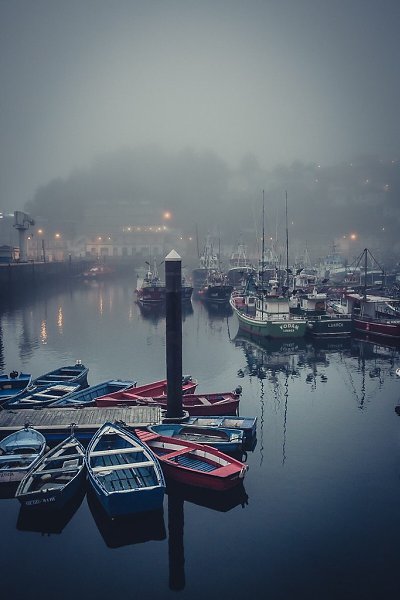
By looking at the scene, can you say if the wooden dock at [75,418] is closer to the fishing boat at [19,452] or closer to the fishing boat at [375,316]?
the fishing boat at [19,452]

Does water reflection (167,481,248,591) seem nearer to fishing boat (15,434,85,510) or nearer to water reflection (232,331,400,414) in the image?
fishing boat (15,434,85,510)

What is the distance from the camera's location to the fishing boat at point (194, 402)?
23.9 m

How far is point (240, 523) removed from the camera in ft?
52.8

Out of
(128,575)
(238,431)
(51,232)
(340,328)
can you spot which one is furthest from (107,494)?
(51,232)

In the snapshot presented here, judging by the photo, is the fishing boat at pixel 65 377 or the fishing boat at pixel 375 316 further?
the fishing boat at pixel 375 316

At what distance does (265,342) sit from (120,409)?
28226 mm

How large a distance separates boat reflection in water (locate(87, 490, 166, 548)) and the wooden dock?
16.2ft

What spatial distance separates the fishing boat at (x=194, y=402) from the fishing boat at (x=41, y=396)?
2940 millimetres

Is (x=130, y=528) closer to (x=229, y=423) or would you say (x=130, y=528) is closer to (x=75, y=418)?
(x=75, y=418)

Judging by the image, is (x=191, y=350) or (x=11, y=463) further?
(x=191, y=350)

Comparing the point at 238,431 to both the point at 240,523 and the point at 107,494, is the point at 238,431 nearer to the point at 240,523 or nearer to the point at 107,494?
the point at 240,523

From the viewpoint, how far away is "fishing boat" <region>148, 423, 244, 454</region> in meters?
19.8

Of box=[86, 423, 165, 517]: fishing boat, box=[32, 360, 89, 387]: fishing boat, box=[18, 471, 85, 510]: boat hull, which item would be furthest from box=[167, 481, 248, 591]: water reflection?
box=[32, 360, 89, 387]: fishing boat

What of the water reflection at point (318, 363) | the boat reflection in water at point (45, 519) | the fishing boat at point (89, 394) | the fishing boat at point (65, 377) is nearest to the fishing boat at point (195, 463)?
the boat reflection in water at point (45, 519)
